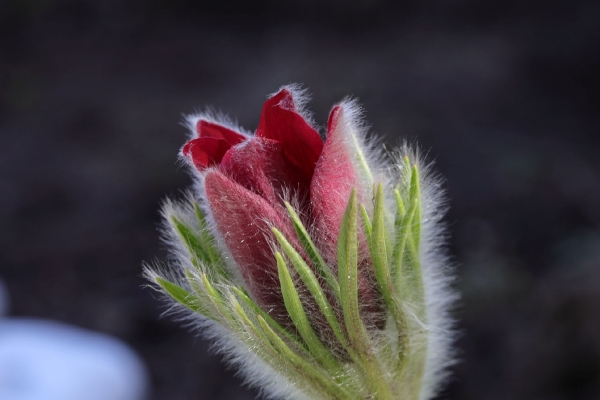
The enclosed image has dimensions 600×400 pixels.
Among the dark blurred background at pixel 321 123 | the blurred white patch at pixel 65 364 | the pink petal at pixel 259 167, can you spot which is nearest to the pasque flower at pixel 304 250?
the pink petal at pixel 259 167

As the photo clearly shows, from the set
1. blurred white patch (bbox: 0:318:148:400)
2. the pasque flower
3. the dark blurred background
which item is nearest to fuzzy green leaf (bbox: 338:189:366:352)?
the pasque flower

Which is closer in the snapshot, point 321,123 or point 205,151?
point 205,151

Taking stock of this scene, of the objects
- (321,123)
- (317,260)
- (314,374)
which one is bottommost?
(314,374)

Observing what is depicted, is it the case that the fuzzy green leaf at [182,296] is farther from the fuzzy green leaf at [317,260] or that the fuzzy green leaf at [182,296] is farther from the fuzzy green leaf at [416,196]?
the fuzzy green leaf at [416,196]

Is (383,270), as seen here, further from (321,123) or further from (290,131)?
(321,123)

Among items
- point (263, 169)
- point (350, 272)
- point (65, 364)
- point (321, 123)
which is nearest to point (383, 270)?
point (350, 272)

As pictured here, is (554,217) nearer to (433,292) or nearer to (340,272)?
(433,292)

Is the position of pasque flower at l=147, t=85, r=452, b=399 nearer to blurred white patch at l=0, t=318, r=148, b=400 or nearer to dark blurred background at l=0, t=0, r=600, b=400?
blurred white patch at l=0, t=318, r=148, b=400

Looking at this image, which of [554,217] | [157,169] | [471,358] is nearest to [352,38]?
[157,169]
